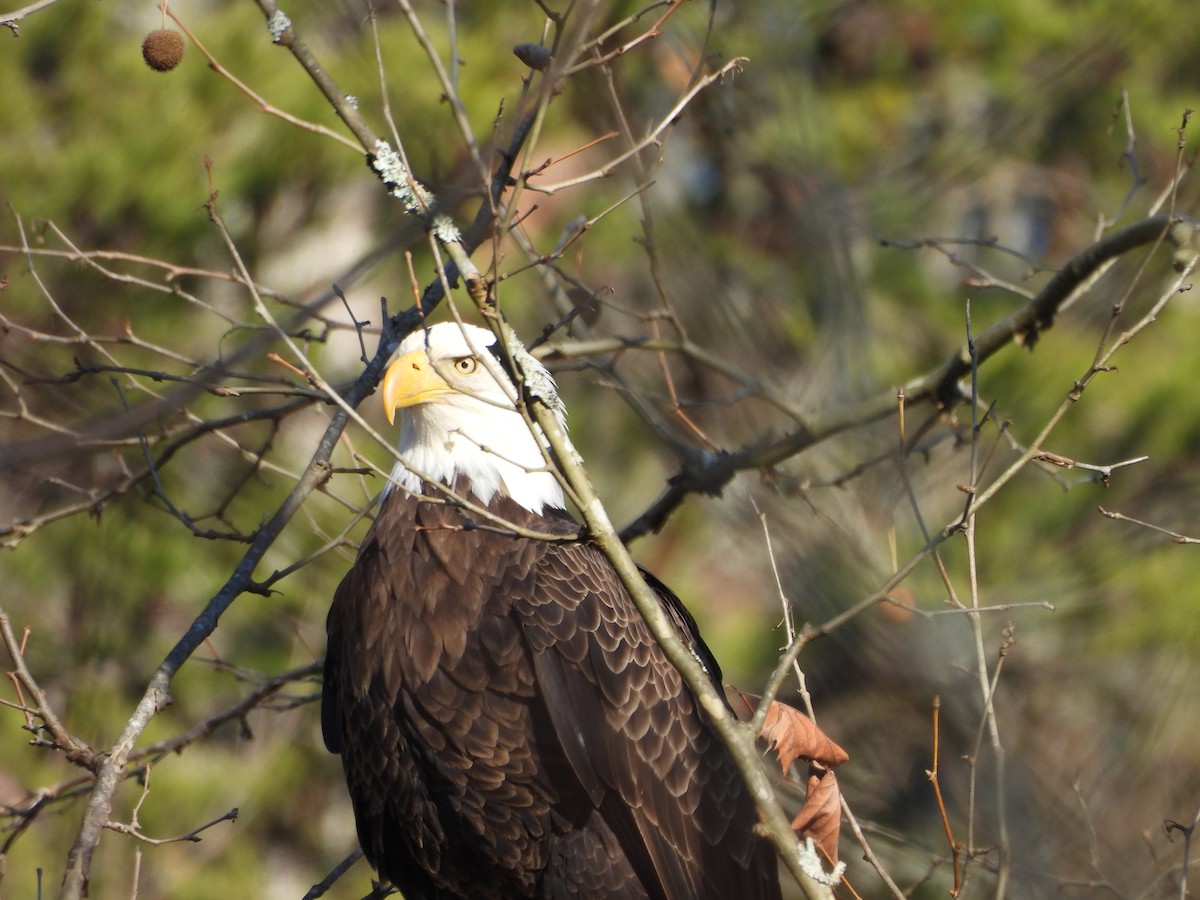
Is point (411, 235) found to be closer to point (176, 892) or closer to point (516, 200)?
point (516, 200)

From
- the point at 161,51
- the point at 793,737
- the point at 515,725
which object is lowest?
the point at 793,737

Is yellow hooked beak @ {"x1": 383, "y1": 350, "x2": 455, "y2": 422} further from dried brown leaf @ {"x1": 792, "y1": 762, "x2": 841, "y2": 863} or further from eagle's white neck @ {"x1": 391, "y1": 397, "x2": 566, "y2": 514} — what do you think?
dried brown leaf @ {"x1": 792, "y1": 762, "x2": 841, "y2": 863}

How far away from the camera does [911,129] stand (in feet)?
34.0

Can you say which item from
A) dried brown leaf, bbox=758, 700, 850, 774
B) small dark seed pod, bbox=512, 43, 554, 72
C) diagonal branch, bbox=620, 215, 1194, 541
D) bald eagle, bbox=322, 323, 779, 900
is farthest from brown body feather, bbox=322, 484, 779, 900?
small dark seed pod, bbox=512, 43, 554, 72

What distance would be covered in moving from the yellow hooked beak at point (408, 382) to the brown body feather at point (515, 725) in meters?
0.30

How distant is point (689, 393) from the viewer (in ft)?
20.5

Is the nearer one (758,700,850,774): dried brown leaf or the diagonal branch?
(758,700,850,774): dried brown leaf

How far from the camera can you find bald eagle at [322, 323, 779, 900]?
3520 mm

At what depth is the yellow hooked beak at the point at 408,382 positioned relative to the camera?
3.53 m

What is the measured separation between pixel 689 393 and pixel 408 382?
280cm

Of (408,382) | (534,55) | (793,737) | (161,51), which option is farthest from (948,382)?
(161,51)

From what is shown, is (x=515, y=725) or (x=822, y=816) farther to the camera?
(x=515, y=725)

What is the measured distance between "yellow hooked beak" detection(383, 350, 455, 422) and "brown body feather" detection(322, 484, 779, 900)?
296mm

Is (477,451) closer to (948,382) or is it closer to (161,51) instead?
(948,382)
